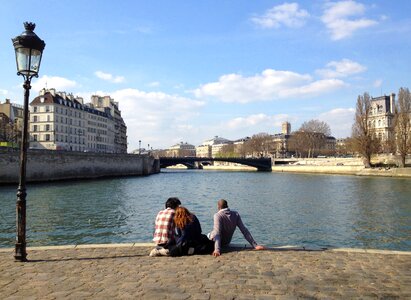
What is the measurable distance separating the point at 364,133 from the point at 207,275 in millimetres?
77400

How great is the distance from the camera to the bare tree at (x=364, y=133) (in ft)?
255

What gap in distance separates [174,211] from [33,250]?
3.55 metres

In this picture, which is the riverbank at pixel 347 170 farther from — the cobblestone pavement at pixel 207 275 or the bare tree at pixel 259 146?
the cobblestone pavement at pixel 207 275

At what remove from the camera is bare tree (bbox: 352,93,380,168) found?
77750 mm

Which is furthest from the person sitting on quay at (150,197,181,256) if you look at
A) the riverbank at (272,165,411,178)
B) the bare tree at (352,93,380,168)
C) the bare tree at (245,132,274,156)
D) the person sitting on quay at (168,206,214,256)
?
the bare tree at (245,132,274,156)

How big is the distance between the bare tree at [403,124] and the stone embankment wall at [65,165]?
50.6m

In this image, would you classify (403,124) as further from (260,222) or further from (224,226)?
(224,226)

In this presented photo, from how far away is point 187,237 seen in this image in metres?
9.09

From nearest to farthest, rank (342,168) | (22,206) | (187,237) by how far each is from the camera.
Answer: (22,206) < (187,237) < (342,168)

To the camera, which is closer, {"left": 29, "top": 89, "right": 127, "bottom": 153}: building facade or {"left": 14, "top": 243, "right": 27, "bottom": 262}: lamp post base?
{"left": 14, "top": 243, "right": 27, "bottom": 262}: lamp post base

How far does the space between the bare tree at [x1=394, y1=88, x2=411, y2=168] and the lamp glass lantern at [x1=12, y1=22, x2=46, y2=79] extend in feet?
240

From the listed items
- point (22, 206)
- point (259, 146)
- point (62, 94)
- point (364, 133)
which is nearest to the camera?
point (22, 206)

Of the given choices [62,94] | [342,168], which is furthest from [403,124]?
[62,94]

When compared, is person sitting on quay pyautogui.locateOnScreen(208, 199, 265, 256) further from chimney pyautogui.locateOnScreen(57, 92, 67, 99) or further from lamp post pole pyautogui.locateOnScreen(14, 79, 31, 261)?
chimney pyautogui.locateOnScreen(57, 92, 67, 99)
